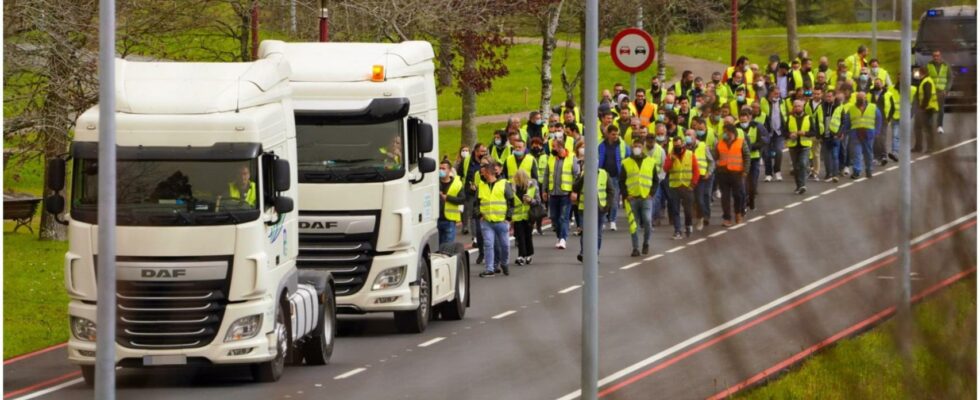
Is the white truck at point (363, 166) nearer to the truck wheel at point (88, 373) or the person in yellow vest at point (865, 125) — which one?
the truck wheel at point (88, 373)

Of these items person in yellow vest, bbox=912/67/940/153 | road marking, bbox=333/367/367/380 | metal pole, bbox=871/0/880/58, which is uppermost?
metal pole, bbox=871/0/880/58

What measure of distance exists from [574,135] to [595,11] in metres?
17.2

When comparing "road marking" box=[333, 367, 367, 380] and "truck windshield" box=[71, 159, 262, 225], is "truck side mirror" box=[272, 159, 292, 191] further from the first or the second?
"road marking" box=[333, 367, 367, 380]

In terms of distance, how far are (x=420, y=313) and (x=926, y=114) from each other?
1959cm

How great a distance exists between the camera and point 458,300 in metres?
23.0

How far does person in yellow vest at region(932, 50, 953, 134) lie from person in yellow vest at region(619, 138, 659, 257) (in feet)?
83.1

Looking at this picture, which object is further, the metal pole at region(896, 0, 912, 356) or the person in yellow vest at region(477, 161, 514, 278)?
the person in yellow vest at region(477, 161, 514, 278)

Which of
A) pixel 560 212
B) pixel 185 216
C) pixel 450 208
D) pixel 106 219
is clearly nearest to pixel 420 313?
pixel 450 208

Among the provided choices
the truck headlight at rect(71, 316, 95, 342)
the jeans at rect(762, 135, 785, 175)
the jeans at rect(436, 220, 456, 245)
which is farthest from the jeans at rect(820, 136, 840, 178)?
the jeans at rect(436, 220, 456, 245)

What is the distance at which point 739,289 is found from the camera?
8.01 feet

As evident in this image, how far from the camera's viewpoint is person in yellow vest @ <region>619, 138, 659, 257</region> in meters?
27.9

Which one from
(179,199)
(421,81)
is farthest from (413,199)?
(179,199)

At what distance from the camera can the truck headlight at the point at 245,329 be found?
56.6 feet

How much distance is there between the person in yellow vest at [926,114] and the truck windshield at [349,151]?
58.4ft
